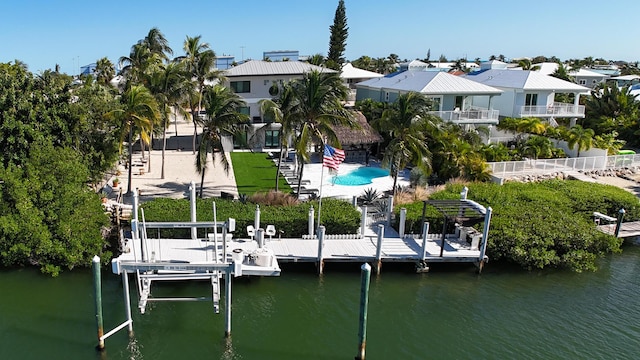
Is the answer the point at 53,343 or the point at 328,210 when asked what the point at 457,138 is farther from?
the point at 53,343

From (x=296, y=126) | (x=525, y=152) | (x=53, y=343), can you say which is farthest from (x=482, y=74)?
(x=53, y=343)

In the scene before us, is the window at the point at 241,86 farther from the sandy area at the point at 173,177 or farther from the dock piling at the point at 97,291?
the dock piling at the point at 97,291

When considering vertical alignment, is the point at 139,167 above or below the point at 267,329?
above

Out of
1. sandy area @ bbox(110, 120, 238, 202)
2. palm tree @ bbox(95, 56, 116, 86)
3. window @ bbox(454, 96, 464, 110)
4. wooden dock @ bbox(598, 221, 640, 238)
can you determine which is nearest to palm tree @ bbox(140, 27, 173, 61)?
palm tree @ bbox(95, 56, 116, 86)

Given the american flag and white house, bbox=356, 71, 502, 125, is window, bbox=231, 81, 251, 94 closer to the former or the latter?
white house, bbox=356, 71, 502, 125

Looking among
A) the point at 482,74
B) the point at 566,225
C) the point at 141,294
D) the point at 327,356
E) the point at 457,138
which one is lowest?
the point at 327,356

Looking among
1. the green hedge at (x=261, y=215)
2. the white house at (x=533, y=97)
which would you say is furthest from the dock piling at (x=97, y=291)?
the white house at (x=533, y=97)
